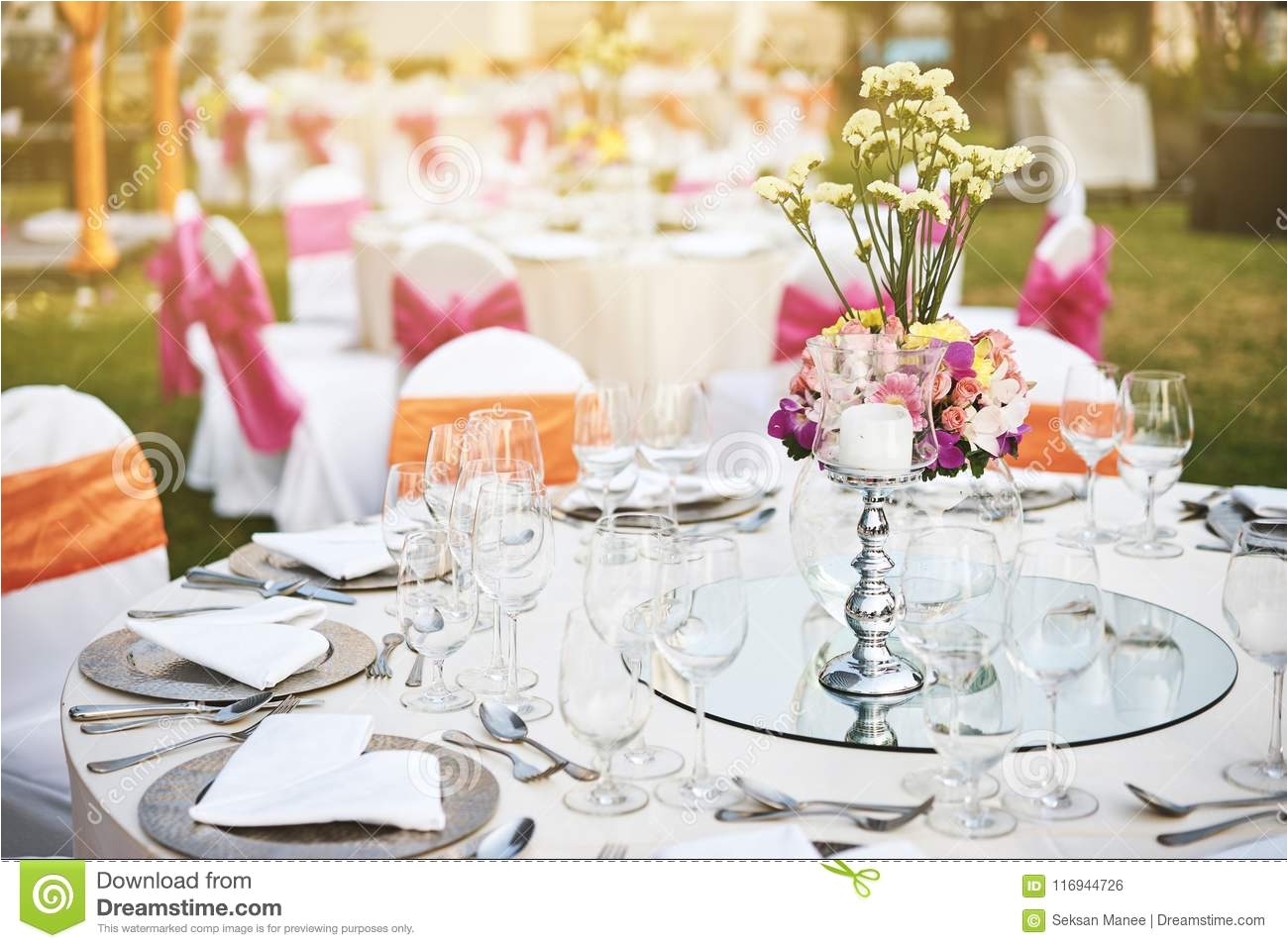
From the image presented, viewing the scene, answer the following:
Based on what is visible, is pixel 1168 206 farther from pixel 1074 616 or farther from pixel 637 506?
pixel 1074 616

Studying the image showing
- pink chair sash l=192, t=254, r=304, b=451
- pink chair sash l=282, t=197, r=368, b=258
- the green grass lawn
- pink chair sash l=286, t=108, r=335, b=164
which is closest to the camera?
pink chair sash l=192, t=254, r=304, b=451

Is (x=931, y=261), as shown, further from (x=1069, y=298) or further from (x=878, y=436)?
(x=1069, y=298)

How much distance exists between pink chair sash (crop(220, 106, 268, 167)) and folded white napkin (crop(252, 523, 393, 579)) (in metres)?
9.95

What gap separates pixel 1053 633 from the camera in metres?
1.29

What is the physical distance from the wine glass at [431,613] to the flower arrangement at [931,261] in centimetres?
41

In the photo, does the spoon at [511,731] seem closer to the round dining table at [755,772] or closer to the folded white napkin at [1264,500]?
the round dining table at [755,772]

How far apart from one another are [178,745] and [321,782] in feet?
0.68

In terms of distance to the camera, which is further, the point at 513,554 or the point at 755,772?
the point at 513,554

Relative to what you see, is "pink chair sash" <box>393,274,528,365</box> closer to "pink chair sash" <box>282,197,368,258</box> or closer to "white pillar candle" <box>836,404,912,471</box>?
"pink chair sash" <box>282,197,368,258</box>

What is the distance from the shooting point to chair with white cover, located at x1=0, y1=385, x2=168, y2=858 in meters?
2.18

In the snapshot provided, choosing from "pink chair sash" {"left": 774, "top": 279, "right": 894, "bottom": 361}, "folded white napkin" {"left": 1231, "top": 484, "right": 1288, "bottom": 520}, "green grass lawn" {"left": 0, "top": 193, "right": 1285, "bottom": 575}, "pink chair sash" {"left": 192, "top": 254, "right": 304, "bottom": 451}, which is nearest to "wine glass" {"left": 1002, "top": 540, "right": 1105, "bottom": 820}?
"folded white napkin" {"left": 1231, "top": 484, "right": 1288, "bottom": 520}

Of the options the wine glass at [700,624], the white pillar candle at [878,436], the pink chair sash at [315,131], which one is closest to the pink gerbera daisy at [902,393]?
the white pillar candle at [878,436]

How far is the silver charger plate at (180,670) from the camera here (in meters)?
1.56

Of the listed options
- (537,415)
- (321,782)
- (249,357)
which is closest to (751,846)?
(321,782)
